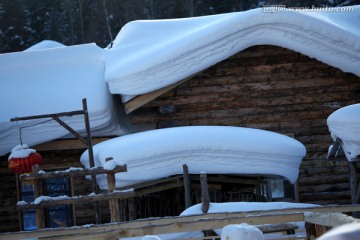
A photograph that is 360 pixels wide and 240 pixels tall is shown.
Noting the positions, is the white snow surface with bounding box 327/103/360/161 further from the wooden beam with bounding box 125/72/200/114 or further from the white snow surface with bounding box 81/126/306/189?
the wooden beam with bounding box 125/72/200/114

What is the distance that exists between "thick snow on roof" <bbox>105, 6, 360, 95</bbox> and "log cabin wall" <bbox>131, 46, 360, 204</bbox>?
17.6 inches

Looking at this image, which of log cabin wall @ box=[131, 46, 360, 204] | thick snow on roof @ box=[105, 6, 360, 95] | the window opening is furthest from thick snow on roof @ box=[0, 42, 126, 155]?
the window opening

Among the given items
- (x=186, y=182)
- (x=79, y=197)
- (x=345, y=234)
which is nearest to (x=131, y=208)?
(x=186, y=182)

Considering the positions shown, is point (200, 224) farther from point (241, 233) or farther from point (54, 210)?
point (54, 210)

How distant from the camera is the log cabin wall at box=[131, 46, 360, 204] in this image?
1508 centimetres

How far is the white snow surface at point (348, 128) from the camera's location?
10.5 metres

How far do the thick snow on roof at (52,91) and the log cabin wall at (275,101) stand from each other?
35.0 inches

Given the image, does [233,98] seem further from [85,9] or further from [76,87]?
[85,9]

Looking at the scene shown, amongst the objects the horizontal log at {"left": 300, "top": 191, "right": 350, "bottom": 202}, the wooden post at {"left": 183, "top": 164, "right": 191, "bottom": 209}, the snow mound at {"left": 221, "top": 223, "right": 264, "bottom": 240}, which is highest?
the snow mound at {"left": 221, "top": 223, "right": 264, "bottom": 240}

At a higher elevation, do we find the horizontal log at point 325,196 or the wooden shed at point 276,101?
the wooden shed at point 276,101

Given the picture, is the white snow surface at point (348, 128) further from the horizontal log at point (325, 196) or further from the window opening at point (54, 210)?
the window opening at point (54, 210)

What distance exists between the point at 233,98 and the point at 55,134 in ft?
11.8

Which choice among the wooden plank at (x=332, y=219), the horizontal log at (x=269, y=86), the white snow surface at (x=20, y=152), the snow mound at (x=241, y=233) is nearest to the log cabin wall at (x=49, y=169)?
the white snow surface at (x=20, y=152)

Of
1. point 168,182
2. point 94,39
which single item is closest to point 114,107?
point 168,182
